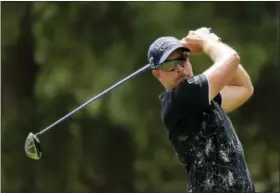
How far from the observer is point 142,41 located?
693cm

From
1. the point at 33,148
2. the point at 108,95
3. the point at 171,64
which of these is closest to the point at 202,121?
the point at 171,64

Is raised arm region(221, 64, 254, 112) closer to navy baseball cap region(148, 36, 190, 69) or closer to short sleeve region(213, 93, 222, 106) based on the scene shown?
short sleeve region(213, 93, 222, 106)

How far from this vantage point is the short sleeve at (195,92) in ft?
8.14

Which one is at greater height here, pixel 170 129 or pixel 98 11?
pixel 98 11

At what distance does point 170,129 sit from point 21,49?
188 inches

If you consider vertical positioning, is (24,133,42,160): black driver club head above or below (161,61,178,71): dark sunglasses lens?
above

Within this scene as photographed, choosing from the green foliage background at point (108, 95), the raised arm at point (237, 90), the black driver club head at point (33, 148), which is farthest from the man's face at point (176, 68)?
the green foliage background at point (108, 95)

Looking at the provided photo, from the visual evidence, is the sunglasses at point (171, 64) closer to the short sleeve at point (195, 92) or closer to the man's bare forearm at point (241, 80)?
the short sleeve at point (195, 92)

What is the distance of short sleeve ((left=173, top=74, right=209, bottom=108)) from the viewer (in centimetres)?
248

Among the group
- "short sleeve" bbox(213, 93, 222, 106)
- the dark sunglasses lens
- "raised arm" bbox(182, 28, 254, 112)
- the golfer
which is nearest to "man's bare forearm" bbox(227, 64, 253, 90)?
"raised arm" bbox(182, 28, 254, 112)

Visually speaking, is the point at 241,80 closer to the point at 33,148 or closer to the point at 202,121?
the point at 202,121

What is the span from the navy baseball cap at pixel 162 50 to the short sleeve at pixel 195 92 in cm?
12

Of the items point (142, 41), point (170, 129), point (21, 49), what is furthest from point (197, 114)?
point (21, 49)

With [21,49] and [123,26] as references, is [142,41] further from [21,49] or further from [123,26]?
[21,49]
